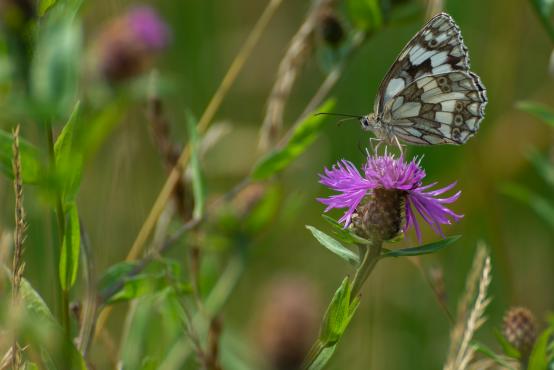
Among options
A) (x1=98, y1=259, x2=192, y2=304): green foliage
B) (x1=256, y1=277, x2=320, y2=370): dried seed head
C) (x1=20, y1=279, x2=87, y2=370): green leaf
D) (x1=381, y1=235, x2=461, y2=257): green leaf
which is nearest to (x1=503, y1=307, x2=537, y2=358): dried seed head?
(x1=381, y1=235, x2=461, y2=257): green leaf

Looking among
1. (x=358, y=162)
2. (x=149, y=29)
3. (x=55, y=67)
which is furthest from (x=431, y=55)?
(x=149, y=29)

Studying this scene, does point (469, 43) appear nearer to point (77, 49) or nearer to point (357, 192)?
point (357, 192)

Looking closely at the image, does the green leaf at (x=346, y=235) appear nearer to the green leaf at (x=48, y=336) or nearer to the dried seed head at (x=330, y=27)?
the green leaf at (x=48, y=336)

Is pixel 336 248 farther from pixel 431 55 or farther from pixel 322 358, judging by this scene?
pixel 431 55

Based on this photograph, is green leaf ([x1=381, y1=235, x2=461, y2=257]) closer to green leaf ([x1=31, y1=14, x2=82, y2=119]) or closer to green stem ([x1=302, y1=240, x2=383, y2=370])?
green stem ([x1=302, y1=240, x2=383, y2=370])

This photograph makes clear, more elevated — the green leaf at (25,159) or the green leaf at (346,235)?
the green leaf at (25,159)

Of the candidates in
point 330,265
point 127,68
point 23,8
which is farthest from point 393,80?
point 330,265

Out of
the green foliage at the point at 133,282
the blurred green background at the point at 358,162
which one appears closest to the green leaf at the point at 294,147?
the green foliage at the point at 133,282
